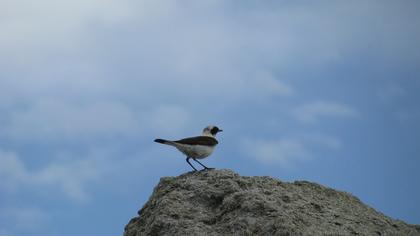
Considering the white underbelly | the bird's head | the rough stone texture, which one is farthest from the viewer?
the bird's head

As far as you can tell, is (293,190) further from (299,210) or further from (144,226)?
(144,226)

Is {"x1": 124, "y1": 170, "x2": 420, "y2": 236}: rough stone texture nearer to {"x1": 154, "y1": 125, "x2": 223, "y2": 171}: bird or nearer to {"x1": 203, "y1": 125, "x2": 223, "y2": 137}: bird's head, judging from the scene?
{"x1": 154, "y1": 125, "x2": 223, "y2": 171}: bird

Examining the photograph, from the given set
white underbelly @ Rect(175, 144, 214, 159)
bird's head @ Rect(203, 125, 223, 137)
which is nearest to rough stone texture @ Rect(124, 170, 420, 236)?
white underbelly @ Rect(175, 144, 214, 159)

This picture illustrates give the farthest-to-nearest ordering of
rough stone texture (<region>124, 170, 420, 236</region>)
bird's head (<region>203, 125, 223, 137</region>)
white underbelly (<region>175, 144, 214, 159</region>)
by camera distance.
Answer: bird's head (<region>203, 125, 223, 137</region>) → white underbelly (<region>175, 144, 214, 159</region>) → rough stone texture (<region>124, 170, 420, 236</region>)

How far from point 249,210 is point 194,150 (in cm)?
430

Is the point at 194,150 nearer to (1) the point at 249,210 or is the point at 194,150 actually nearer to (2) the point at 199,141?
(2) the point at 199,141

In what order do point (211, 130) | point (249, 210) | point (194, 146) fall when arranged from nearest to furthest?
point (249, 210) < point (194, 146) < point (211, 130)

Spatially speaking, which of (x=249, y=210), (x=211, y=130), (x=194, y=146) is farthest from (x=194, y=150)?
(x=249, y=210)

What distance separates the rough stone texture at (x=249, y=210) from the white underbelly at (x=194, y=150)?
8.30ft

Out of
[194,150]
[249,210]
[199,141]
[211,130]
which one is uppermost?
[211,130]

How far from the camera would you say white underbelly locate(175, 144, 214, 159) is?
511 inches

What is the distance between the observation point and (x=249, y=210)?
346 inches

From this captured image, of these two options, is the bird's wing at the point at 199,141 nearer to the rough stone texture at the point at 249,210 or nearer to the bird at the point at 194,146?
the bird at the point at 194,146

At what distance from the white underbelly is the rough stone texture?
2.53 metres
